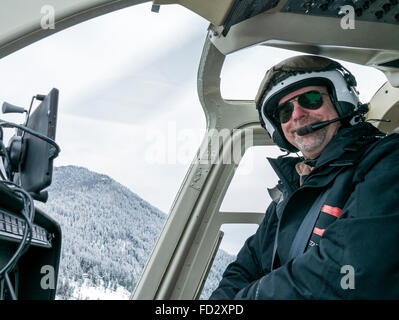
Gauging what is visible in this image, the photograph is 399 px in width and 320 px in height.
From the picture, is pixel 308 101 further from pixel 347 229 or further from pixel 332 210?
pixel 347 229

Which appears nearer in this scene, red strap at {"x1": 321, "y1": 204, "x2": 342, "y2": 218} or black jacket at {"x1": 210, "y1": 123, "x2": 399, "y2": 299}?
black jacket at {"x1": 210, "y1": 123, "x2": 399, "y2": 299}

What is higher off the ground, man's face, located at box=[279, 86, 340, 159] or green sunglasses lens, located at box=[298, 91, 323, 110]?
green sunglasses lens, located at box=[298, 91, 323, 110]

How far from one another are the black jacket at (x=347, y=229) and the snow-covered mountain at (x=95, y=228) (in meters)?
0.65

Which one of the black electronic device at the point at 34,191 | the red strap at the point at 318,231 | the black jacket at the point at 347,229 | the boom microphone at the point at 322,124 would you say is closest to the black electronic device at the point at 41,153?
the black electronic device at the point at 34,191

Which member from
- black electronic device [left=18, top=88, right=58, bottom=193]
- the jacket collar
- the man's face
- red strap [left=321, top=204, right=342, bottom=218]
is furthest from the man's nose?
black electronic device [left=18, top=88, right=58, bottom=193]

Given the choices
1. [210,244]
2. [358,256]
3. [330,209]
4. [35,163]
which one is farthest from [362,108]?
[35,163]

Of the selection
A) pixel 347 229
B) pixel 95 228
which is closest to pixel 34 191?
pixel 95 228

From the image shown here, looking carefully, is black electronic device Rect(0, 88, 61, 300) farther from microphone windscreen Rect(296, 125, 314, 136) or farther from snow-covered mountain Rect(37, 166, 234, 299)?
microphone windscreen Rect(296, 125, 314, 136)

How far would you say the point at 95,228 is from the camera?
1891 millimetres

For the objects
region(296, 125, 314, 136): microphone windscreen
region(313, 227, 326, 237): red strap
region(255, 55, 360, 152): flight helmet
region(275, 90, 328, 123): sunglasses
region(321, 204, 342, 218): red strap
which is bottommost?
region(313, 227, 326, 237): red strap

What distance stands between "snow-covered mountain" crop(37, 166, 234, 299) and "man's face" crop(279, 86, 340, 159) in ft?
3.04

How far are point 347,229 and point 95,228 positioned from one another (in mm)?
Result: 1309

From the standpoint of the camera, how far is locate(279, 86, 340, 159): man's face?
1.72 meters
